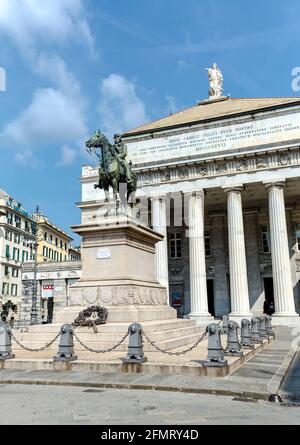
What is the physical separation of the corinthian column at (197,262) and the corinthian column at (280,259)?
5.58m

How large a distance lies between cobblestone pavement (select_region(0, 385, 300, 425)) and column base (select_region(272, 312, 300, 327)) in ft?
80.2

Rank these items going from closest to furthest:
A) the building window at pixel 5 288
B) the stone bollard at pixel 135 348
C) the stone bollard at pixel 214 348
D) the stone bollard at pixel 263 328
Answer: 1. the stone bollard at pixel 214 348
2. the stone bollard at pixel 135 348
3. the stone bollard at pixel 263 328
4. the building window at pixel 5 288

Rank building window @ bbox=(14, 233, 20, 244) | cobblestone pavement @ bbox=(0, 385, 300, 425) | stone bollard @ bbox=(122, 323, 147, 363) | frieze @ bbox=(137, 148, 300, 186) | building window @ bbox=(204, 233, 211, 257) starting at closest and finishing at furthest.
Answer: cobblestone pavement @ bbox=(0, 385, 300, 425) → stone bollard @ bbox=(122, 323, 147, 363) → frieze @ bbox=(137, 148, 300, 186) → building window @ bbox=(204, 233, 211, 257) → building window @ bbox=(14, 233, 20, 244)

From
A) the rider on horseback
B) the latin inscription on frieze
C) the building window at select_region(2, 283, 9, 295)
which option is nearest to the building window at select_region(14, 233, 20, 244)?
the building window at select_region(2, 283, 9, 295)

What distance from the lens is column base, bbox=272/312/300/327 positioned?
97.8ft

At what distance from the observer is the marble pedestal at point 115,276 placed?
13.7m

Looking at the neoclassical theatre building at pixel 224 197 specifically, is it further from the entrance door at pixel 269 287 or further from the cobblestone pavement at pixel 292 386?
the cobblestone pavement at pixel 292 386


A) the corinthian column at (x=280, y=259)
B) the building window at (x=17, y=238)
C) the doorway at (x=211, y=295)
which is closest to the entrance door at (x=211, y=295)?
the doorway at (x=211, y=295)

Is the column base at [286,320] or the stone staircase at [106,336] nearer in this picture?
the stone staircase at [106,336]

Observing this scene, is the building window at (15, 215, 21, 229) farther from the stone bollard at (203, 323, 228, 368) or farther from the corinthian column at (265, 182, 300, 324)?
the stone bollard at (203, 323, 228, 368)

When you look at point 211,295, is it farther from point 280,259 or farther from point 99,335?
point 99,335

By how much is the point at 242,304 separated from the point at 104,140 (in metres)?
21.2

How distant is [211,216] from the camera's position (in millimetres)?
42219

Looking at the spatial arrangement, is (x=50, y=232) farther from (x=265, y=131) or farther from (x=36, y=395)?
(x=36, y=395)
